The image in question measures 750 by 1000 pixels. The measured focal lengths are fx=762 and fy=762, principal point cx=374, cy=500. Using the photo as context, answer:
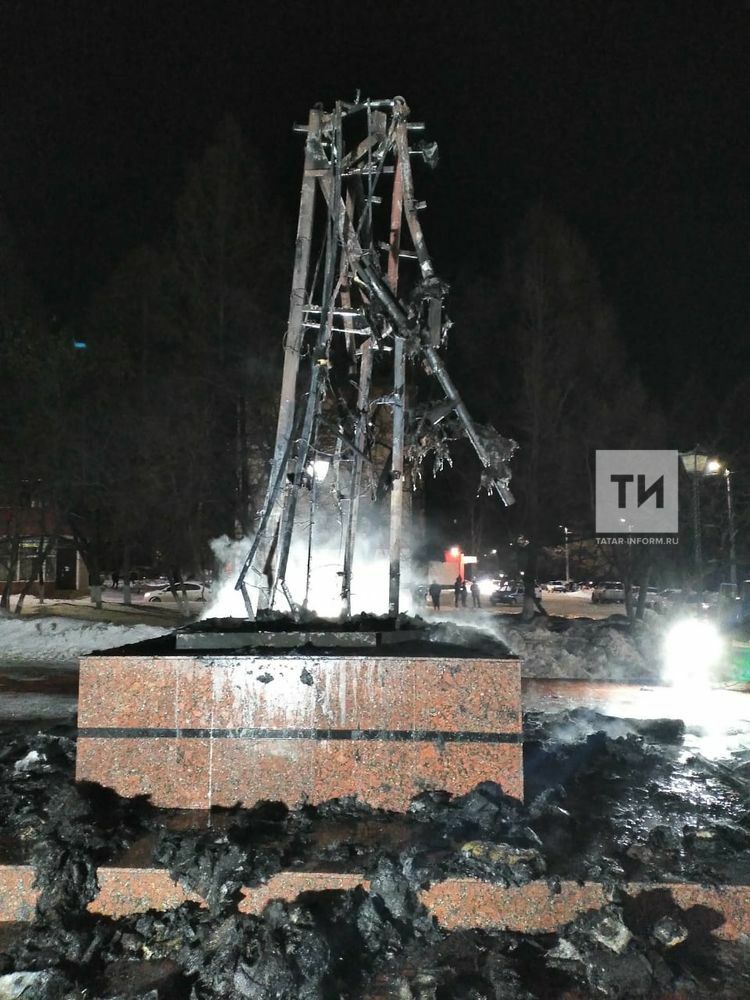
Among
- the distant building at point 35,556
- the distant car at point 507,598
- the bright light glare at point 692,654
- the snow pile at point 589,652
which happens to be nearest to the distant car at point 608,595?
the distant car at point 507,598

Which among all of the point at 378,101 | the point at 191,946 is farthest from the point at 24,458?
the point at 191,946

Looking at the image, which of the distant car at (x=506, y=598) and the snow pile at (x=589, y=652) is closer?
the snow pile at (x=589, y=652)

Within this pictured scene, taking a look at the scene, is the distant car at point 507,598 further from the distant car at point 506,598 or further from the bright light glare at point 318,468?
the bright light glare at point 318,468

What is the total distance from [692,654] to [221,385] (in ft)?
43.5

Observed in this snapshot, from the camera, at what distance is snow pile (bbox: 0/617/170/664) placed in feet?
50.1

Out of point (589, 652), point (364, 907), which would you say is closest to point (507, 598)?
point (589, 652)

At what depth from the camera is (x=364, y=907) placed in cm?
362

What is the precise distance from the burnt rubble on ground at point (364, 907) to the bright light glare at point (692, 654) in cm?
863

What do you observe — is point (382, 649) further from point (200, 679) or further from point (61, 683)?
point (61, 683)

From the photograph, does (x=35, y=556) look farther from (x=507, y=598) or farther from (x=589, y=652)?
(x=589, y=652)

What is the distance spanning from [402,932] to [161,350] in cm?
2243

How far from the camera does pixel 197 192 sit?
74.4 feet

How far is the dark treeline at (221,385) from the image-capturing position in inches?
811

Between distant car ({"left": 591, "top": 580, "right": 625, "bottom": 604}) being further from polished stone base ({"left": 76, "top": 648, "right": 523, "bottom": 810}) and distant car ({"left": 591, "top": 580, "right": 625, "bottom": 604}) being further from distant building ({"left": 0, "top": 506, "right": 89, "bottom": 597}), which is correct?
polished stone base ({"left": 76, "top": 648, "right": 523, "bottom": 810})
